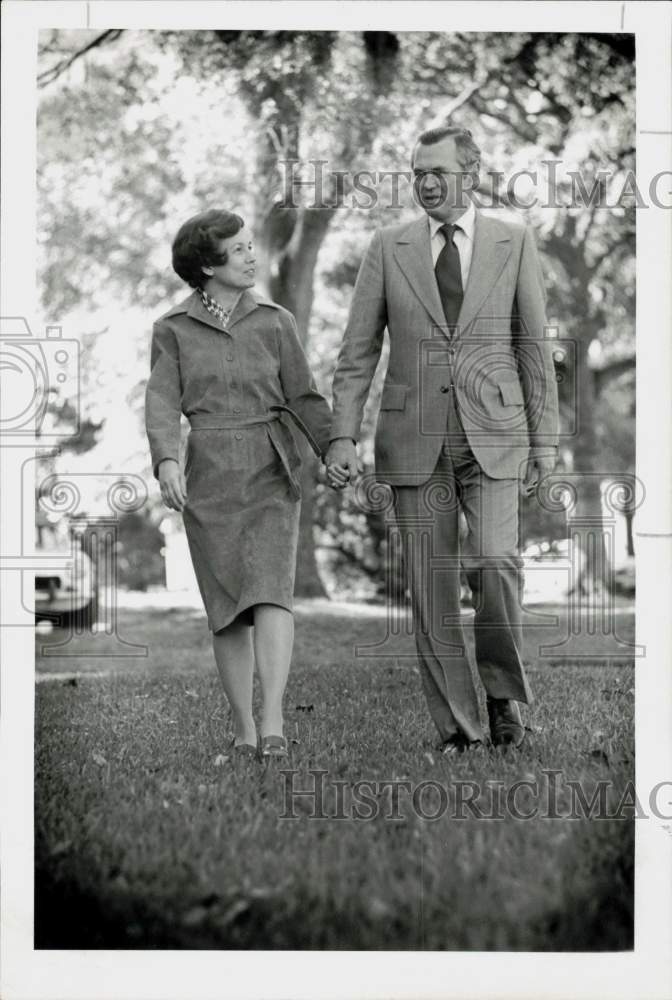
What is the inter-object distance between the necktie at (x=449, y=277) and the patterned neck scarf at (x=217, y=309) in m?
0.73

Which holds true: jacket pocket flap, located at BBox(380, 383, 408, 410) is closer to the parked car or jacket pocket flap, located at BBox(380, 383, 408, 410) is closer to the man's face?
the man's face

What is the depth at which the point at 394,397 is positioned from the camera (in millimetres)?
4586

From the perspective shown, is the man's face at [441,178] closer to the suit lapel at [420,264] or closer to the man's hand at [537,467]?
the suit lapel at [420,264]

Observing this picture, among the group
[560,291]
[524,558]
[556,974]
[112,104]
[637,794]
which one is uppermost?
[112,104]

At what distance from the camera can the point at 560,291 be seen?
6070 millimetres

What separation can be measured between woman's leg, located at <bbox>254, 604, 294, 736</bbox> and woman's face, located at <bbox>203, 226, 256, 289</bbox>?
1.14m

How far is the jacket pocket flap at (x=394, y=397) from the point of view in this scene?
4.57 metres

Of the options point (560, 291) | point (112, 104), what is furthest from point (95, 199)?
point (560, 291)

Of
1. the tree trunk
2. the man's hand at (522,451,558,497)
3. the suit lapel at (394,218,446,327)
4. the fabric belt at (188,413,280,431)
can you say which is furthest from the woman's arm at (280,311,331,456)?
the tree trunk

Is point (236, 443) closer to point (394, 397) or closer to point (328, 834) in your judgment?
point (394, 397)

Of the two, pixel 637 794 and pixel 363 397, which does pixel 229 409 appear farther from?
pixel 637 794

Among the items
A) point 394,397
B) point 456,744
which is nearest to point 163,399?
point 394,397

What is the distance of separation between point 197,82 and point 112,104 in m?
0.34

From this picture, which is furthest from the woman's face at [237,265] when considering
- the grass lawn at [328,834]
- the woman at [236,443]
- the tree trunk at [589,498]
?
the tree trunk at [589,498]
